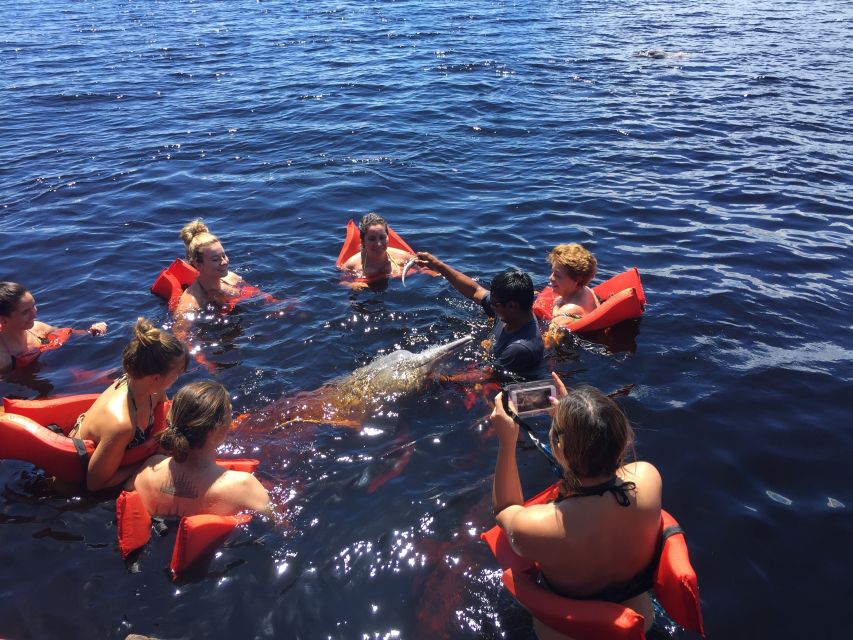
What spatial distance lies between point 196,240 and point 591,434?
611 centimetres

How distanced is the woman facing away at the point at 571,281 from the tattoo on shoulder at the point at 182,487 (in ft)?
14.4

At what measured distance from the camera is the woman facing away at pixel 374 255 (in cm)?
846

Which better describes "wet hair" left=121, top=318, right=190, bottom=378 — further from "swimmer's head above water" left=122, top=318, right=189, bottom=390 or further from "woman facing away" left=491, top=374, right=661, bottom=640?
"woman facing away" left=491, top=374, right=661, bottom=640

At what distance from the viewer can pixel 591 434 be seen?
3201 mm

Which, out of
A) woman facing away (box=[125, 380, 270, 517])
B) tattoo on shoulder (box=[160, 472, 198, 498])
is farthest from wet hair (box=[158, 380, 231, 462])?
tattoo on shoulder (box=[160, 472, 198, 498])

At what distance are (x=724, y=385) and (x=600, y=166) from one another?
731 centimetres

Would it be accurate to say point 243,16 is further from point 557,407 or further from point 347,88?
point 557,407

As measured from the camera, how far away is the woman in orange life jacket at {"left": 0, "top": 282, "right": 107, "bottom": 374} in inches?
259

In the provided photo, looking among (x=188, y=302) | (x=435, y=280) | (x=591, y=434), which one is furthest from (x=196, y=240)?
(x=591, y=434)

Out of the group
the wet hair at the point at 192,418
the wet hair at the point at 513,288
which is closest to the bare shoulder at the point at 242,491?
the wet hair at the point at 192,418

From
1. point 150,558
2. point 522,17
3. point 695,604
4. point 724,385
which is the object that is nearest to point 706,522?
point 695,604

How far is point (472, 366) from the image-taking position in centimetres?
675

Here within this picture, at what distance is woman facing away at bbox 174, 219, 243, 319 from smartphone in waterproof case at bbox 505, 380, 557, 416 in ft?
16.2

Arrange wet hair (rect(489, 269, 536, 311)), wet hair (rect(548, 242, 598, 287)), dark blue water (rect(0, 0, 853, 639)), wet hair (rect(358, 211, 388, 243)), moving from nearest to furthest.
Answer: dark blue water (rect(0, 0, 853, 639)) < wet hair (rect(489, 269, 536, 311)) < wet hair (rect(548, 242, 598, 287)) < wet hair (rect(358, 211, 388, 243))
